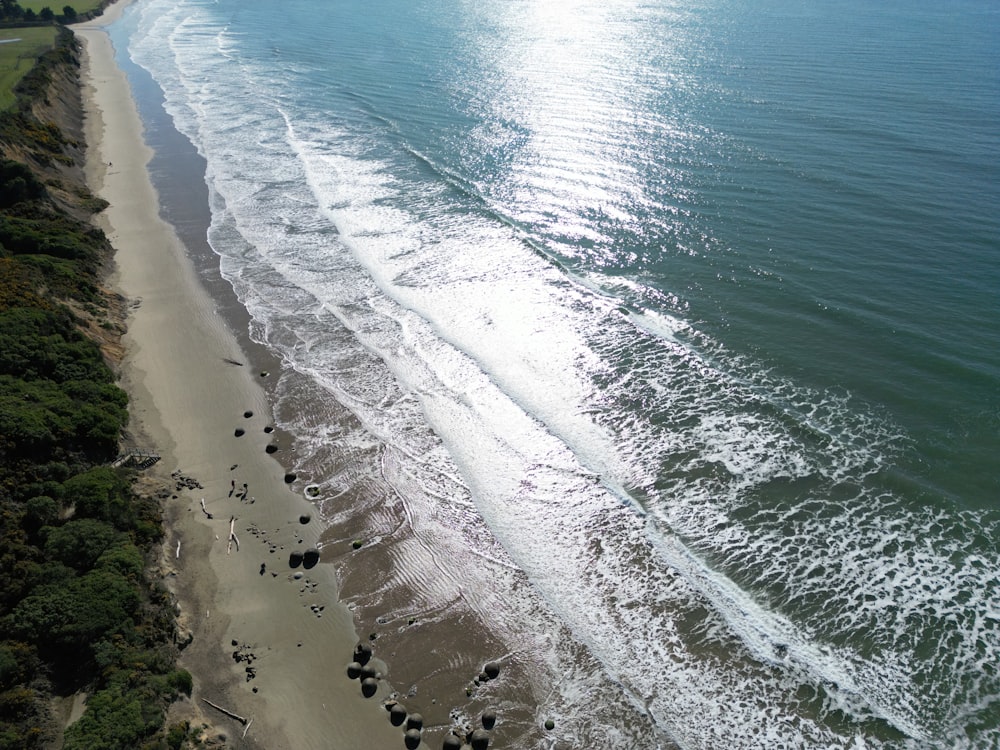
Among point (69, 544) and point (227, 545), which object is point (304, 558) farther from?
point (69, 544)

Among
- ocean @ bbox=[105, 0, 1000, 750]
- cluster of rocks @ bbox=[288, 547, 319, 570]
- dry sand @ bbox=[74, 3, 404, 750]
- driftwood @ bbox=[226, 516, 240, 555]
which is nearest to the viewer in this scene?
dry sand @ bbox=[74, 3, 404, 750]

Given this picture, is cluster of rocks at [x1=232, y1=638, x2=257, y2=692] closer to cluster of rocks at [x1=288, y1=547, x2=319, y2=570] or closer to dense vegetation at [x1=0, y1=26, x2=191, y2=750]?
dense vegetation at [x1=0, y1=26, x2=191, y2=750]

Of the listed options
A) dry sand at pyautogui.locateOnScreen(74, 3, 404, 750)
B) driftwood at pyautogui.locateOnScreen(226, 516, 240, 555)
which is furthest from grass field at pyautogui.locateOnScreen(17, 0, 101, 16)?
driftwood at pyautogui.locateOnScreen(226, 516, 240, 555)

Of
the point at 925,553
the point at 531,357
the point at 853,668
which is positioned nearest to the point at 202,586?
the point at 531,357

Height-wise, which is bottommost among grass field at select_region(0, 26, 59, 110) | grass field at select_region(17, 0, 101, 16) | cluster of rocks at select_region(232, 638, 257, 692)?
cluster of rocks at select_region(232, 638, 257, 692)

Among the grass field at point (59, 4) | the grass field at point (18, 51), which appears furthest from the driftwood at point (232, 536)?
the grass field at point (59, 4)

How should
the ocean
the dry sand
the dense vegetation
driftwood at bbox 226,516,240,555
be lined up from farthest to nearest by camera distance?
driftwood at bbox 226,516,240,555 < the ocean < the dry sand < the dense vegetation

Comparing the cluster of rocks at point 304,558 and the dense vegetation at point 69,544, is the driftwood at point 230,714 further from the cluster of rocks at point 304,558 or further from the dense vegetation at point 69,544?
the cluster of rocks at point 304,558
